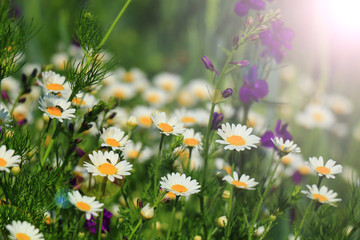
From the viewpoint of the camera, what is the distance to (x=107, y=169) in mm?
666

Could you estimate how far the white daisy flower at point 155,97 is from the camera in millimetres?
1713

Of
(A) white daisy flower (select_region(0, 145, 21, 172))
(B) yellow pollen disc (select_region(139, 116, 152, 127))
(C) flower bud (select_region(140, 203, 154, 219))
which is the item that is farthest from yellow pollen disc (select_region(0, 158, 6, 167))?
(B) yellow pollen disc (select_region(139, 116, 152, 127))

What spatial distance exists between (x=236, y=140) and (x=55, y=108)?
0.29m

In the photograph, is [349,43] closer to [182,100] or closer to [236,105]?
[182,100]

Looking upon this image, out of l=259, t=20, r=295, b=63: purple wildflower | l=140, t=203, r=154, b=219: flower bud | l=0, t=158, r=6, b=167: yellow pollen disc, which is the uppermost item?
l=259, t=20, r=295, b=63: purple wildflower

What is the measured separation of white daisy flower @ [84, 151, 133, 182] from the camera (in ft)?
2.13

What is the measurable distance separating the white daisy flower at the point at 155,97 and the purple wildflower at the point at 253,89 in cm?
76

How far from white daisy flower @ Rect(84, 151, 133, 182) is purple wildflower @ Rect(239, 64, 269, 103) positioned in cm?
36

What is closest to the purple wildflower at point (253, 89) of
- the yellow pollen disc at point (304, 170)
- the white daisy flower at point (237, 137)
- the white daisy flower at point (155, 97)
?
the white daisy flower at point (237, 137)

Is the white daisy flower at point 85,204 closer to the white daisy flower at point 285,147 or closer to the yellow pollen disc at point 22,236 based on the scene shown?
the yellow pollen disc at point 22,236

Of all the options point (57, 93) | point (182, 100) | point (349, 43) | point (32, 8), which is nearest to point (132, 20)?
point (32, 8)

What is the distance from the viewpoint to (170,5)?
111 inches

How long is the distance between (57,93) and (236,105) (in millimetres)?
554

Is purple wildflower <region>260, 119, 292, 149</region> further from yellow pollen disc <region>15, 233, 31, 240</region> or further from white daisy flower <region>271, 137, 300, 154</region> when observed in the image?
yellow pollen disc <region>15, 233, 31, 240</region>
